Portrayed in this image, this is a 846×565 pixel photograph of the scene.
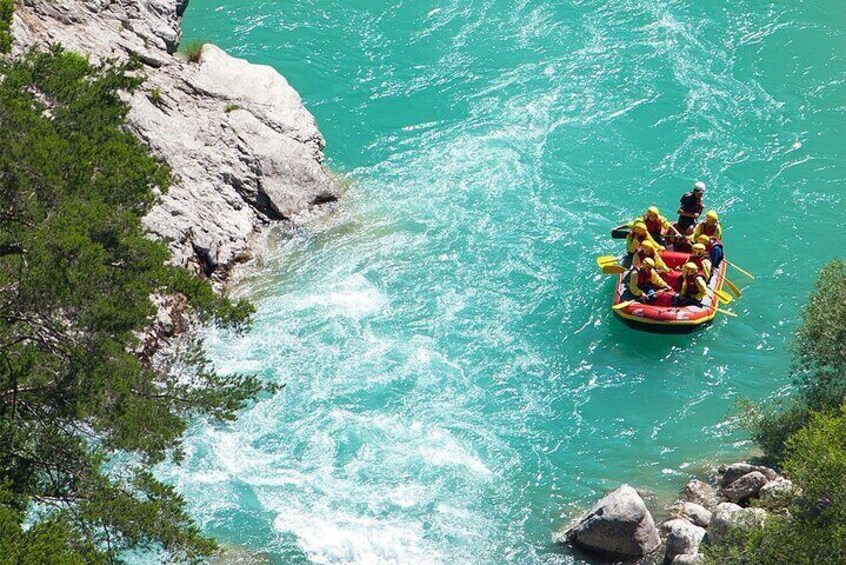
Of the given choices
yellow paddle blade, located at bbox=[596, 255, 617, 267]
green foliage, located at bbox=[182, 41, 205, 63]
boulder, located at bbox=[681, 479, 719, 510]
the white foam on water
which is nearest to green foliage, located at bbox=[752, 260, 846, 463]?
boulder, located at bbox=[681, 479, 719, 510]

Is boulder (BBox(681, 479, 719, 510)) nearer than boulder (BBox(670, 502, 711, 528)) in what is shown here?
No

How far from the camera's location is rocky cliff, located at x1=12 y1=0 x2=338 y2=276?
80.1ft

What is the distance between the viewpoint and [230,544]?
18828mm

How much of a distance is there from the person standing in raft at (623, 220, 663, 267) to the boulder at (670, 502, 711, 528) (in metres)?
6.11

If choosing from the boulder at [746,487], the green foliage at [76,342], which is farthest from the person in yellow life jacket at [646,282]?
the green foliage at [76,342]

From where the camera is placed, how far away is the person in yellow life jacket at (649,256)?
23.4 meters

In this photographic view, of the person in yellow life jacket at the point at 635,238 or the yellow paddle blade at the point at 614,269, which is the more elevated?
the person in yellow life jacket at the point at 635,238

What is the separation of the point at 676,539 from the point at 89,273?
9.77 m

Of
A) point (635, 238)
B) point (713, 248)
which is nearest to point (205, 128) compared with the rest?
point (635, 238)

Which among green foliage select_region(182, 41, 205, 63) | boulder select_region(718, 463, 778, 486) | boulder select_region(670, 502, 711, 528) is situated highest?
green foliage select_region(182, 41, 205, 63)

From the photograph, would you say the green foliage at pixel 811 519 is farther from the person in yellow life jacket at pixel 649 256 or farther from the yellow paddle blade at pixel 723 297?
the person in yellow life jacket at pixel 649 256

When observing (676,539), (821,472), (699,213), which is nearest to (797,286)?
(699,213)

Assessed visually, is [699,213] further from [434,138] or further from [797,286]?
[434,138]

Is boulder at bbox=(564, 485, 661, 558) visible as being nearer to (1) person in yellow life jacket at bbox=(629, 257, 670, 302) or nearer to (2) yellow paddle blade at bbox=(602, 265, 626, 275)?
(1) person in yellow life jacket at bbox=(629, 257, 670, 302)
